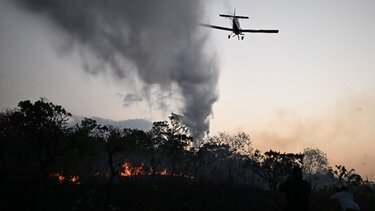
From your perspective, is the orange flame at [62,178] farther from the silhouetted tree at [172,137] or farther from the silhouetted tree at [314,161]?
the silhouetted tree at [314,161]

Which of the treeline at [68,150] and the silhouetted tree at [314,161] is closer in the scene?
the treeline at [68,150]

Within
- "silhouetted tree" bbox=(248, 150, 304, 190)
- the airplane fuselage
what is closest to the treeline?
"silhouetted tree" bbox=(248, 150, 304, 190)

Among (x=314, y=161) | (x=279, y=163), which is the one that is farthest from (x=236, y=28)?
(x=314, y=161)

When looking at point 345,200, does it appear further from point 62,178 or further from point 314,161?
point 314,161

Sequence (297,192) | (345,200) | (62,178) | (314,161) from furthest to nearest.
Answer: (314,161), (62,178), (345,200), (297,192)

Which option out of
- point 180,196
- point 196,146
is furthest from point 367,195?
point 196,146

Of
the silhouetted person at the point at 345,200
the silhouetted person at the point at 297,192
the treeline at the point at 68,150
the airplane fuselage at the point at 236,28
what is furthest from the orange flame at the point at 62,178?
the silhouetted person at the point at 297,192

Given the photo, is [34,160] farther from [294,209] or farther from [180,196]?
[294,209]

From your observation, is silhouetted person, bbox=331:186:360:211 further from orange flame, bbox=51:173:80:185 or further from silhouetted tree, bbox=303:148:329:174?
silhouetted tree, bbox=303:148:329:174

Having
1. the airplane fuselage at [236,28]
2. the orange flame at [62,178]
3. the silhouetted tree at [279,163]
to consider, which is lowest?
the orange flame at [62,178]

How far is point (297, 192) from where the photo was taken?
36.8ft

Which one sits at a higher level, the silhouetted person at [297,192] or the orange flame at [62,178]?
the orange flame at [62,178]

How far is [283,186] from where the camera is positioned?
11.5 m

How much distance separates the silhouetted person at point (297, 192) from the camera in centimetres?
1116
